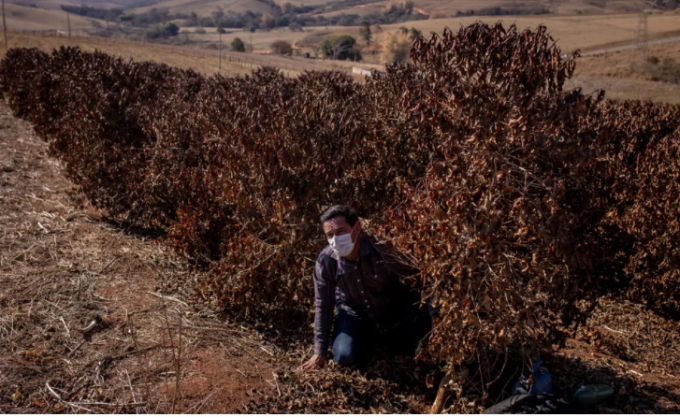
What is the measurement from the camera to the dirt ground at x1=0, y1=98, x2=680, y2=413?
136 inches

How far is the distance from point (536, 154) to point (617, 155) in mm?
3139

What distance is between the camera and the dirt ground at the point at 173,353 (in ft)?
11.3

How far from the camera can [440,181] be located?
3162 millimetres

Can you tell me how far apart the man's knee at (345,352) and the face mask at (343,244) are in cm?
63

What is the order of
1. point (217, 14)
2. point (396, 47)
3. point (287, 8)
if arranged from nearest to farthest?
point (396, 47), point (287, 8), point (217, 14)

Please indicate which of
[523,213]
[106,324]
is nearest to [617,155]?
[523,213]

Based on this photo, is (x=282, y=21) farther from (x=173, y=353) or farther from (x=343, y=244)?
(x=173, y=353)

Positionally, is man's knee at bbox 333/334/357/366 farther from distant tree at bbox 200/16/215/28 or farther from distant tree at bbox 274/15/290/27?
distant tree at bbox 200/16/215/28

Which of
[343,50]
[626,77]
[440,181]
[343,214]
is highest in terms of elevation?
[343,50]

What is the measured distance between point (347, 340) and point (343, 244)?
0.71 metres

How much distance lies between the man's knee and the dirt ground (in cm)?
11

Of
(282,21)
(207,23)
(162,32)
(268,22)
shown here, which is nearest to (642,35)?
(162,32)

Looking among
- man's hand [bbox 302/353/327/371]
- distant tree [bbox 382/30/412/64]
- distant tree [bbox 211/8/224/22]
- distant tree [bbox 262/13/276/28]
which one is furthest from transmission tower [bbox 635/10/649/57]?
distant tree [bbox 211/8/224/22]

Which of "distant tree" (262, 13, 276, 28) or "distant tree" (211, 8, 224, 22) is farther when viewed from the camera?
"distant tree" (211, 8, 224, 22)
